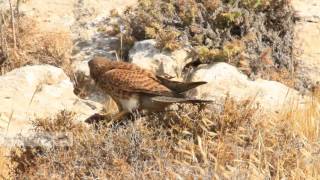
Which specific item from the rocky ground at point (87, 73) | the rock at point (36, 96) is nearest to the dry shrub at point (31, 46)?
the rocky ground at point (87, 73)

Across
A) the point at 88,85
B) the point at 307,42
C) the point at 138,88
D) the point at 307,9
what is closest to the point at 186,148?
the point at 138,88

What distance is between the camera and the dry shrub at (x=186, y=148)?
4941mm

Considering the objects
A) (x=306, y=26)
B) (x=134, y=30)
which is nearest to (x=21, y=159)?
(x=134, y=30)

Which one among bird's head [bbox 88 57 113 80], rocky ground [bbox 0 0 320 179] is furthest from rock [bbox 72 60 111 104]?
bird's head [bbox 88 57 113 80]

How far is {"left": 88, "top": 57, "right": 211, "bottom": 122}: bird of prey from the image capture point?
21.6 ft

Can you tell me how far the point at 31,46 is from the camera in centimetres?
968

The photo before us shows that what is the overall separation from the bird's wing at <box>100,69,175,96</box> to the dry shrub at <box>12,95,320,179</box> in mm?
214

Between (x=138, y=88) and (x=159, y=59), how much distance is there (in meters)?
2.37

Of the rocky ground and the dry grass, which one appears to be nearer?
the dry grass

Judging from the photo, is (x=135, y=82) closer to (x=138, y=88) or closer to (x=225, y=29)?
(x=138, y=88)

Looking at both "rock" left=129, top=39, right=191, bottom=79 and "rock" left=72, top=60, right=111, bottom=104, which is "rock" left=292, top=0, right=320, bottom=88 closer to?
"rock" left=129, top=39, right=191, bottom=79

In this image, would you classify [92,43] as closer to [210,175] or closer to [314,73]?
[314,73]

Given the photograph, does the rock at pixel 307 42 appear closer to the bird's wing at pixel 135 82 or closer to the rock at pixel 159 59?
the rock at pixel 159 59

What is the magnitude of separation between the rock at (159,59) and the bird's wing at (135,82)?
6.88 ft
